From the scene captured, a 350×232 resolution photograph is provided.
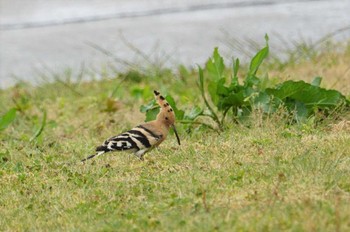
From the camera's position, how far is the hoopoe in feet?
21.0

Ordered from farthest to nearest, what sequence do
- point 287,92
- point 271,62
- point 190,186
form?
point 271,62 < point 287,92 < point 190,186

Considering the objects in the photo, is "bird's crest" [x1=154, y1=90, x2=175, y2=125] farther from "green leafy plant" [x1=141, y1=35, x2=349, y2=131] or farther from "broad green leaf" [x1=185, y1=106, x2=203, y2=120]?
"broad green leaf" [x1=185, y1=106, x2=203, y2=120]

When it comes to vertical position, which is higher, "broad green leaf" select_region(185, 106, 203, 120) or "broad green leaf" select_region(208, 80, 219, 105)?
"broad green leaf" select_region(208, 80, 219, 105)

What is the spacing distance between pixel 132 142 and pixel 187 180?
2.70 ft

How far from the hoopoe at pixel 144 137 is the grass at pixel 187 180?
9 centimetres

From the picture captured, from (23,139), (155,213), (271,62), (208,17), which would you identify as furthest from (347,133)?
(208,17)

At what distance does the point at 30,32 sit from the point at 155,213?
8.89 metres

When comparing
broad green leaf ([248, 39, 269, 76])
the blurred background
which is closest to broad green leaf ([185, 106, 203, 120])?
broad green leaf ([248, 39, 269, 76])

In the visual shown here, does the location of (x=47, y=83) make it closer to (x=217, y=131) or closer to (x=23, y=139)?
(x=23, y=139)

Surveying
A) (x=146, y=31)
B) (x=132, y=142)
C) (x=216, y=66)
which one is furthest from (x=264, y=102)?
(x=146, y=31)

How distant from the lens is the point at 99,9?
47.5 feet

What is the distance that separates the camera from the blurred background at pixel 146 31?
11.2m

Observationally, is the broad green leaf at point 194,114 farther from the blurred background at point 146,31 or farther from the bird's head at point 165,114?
the blurred background at point 146,31

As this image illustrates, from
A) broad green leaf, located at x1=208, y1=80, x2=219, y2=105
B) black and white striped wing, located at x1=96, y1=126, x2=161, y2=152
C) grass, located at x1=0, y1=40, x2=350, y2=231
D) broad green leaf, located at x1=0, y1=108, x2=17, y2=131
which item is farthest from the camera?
broad green leaf, located at x1=0, y1=108, x2=17, y2=131
